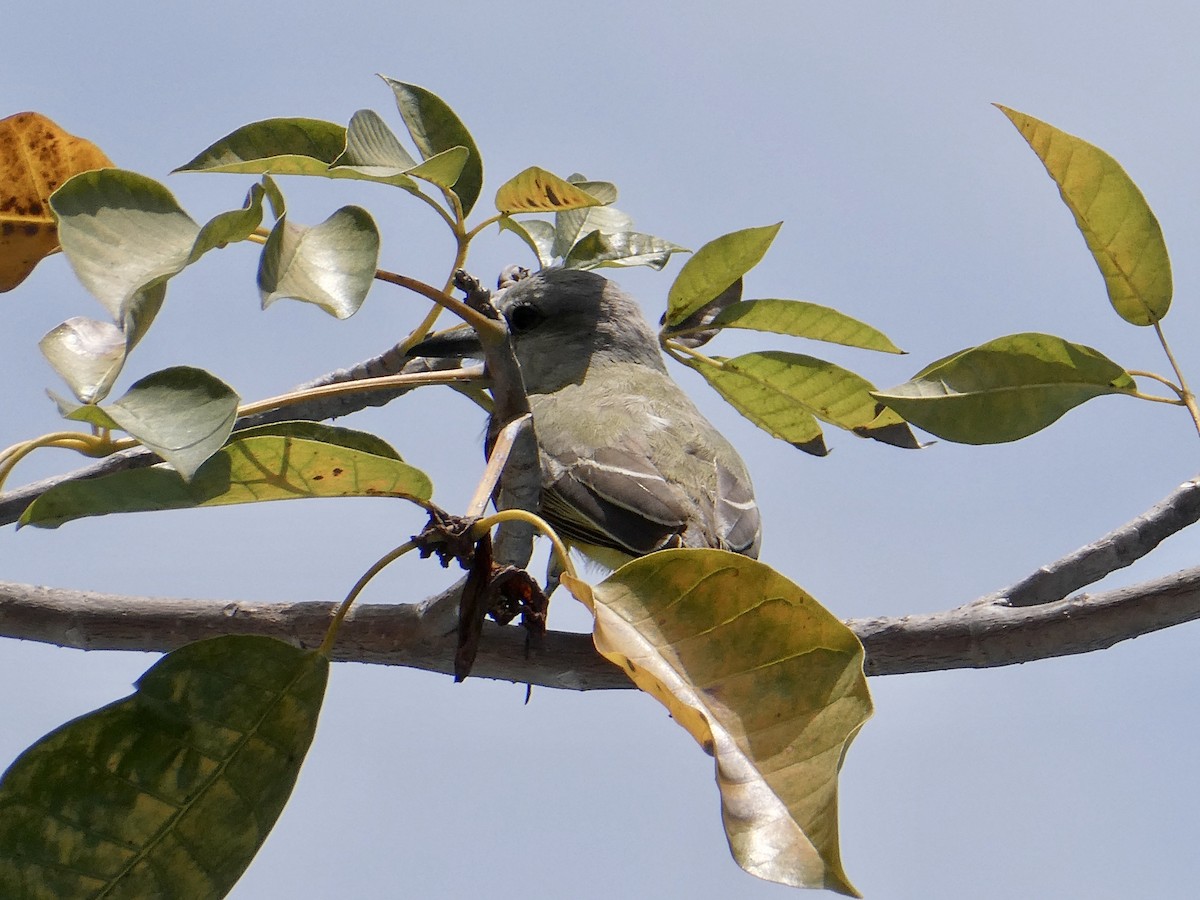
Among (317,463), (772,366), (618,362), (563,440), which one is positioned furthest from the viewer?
(618,362)

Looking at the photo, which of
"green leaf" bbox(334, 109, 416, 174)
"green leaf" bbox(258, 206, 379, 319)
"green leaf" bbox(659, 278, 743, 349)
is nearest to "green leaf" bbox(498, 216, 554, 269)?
"green leaf" bbox(659, 278, 743, 349)

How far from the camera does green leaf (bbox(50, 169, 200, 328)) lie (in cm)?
136

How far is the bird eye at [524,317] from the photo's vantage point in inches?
187

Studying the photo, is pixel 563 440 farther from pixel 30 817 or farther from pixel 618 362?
pixel 30 817

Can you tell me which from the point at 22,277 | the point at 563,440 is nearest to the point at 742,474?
the point at 563,440

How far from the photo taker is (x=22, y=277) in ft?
6.97

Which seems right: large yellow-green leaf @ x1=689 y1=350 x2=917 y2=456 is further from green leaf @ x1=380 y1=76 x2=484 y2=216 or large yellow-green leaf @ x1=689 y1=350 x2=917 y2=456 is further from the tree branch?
green leaf @ x1=380 y1=76 x2=484 y2=216

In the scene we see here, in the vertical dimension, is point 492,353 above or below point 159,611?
above

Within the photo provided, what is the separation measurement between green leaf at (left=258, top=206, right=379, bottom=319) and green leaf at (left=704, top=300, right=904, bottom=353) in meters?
1.24

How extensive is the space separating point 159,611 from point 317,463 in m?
0.79

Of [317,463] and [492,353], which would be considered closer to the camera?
[317,463]

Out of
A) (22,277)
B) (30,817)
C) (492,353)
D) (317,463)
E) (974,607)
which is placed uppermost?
(22,277)

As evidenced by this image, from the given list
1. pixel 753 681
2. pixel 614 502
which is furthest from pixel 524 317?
pixel 753 681

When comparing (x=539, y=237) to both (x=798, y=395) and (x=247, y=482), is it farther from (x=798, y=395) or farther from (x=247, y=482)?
(x=247, y=482)
